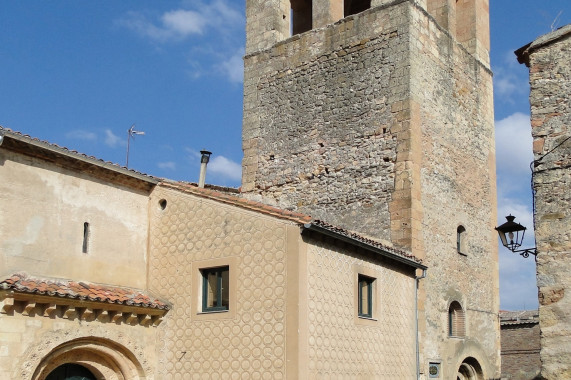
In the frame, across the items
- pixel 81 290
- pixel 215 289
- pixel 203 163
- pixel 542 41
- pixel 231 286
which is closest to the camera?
pixel 542 41

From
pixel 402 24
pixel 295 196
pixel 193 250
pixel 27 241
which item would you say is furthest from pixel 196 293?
pixel 402 24

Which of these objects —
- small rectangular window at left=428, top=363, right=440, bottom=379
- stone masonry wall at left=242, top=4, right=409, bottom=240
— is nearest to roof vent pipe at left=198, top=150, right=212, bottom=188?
stone masonry wall at left=242, top=4, right=409, bottom=240

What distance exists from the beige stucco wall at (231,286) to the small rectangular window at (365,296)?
2368mm

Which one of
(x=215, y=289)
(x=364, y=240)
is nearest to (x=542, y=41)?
(x=364, y=240)

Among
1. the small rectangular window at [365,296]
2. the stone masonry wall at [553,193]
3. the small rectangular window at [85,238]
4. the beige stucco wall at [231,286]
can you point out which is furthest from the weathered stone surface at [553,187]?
the small rectangular window at [85,238]

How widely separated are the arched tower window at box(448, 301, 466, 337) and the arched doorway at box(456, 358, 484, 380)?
878 millimetres

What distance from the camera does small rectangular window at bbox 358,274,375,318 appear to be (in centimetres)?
1445

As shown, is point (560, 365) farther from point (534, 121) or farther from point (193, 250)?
point (193, 250)

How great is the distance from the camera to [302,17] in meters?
23.2

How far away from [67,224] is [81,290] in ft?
4.49

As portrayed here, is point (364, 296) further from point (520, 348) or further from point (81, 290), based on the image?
point (520, 348)

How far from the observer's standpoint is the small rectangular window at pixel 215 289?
13.5 metres

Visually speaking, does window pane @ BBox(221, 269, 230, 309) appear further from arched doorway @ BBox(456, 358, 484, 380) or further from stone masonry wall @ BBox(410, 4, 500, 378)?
arched doorway @ BBox(456, 358, 484, 380)

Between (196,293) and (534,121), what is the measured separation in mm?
7383
